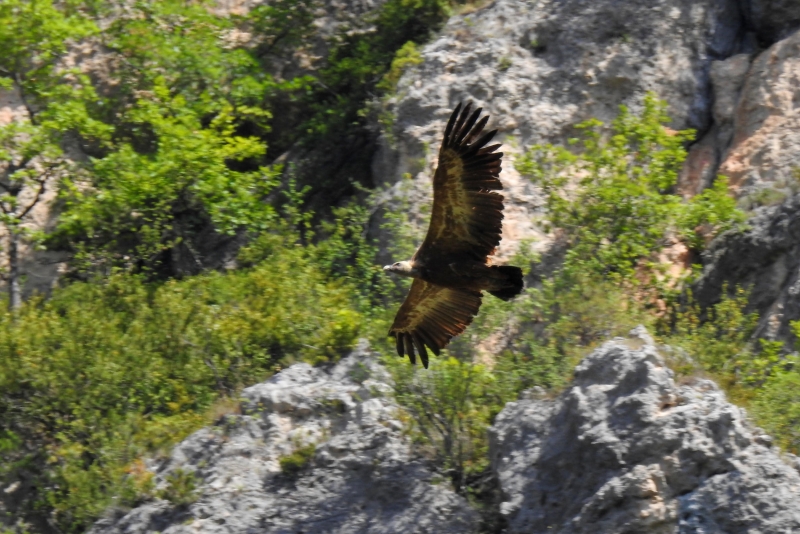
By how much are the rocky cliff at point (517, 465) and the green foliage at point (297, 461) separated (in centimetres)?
2

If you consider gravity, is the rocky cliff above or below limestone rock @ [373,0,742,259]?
below

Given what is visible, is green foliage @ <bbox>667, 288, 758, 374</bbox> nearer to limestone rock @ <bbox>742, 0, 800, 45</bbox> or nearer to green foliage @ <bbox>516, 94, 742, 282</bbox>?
green foliage @ <bbox>516, 94, 742, 282</bbox>

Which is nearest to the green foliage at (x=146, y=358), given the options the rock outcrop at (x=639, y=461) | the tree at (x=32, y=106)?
the tree at (x=32, y=106)

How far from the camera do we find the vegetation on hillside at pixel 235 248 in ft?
42.8

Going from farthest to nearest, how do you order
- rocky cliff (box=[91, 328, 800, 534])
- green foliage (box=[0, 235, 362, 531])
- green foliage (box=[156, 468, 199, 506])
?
green foliage (box=[0, 235, 362, 531]) < green foliage (box=[156, 468, 199, 506]) < rocky cliff (box=[91, 328, 800, 534])

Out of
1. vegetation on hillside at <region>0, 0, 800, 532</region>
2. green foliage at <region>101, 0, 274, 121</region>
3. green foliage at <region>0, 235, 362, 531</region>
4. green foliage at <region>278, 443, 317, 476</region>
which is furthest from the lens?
green foliage at <region>101, 0, 274, 121</region>

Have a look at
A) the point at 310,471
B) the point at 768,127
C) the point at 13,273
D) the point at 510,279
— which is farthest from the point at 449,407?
the point at 13,273

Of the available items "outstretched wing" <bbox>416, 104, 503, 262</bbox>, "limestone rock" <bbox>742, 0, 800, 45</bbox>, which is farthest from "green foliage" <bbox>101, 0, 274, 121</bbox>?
"outstretched wing" <bbox>416, 104, 503, 262</bbox>

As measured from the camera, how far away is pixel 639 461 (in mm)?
10555

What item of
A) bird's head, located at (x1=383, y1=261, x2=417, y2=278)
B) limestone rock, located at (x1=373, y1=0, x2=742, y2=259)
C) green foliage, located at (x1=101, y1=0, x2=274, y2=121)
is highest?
green foliage, located at (x1=101, y1=0, x2=274, y2=121)

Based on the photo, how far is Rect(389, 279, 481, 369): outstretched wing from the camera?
12.2 metres

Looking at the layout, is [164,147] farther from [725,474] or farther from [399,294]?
[725,474]

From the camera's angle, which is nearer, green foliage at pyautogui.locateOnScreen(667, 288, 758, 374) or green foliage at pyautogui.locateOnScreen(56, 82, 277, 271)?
green foliage at pyautogui.locateOnScreen(667, 288, 758, 374)

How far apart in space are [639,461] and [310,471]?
11.2 feet
